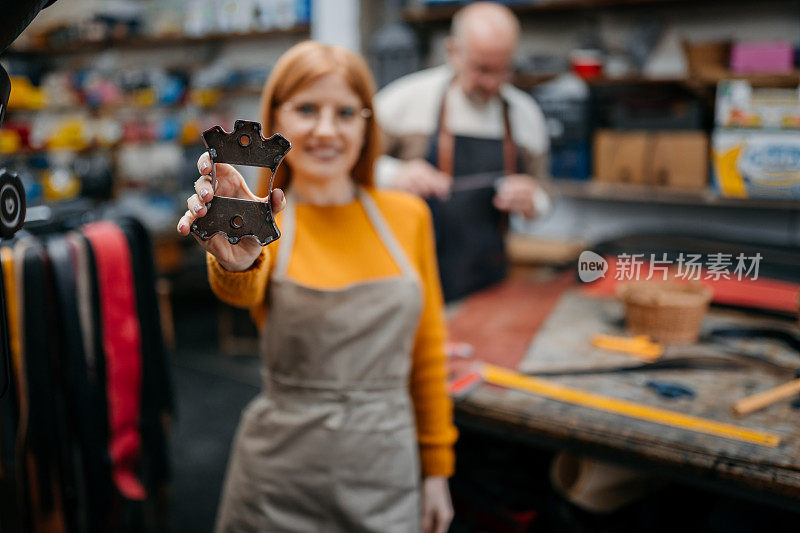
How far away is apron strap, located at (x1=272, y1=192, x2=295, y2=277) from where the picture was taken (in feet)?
3.55

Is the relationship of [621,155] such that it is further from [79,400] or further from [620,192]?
[79,400]

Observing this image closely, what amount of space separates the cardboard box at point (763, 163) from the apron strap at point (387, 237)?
1.85 feet

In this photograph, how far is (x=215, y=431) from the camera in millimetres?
3152

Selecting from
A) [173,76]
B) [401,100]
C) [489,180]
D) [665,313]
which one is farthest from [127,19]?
[665,313]

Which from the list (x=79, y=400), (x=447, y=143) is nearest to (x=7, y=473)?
(x=79, y=400)

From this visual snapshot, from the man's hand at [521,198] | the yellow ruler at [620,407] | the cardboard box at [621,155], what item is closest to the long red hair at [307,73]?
the yellow ruler at [620,407]

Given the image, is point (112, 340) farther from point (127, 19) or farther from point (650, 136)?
point (127, 19)

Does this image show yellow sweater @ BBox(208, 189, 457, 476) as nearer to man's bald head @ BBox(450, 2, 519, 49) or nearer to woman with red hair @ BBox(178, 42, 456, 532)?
woman with red hair @ BBox(178, 42, 456, 532)

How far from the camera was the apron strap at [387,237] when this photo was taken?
1182 millimetres

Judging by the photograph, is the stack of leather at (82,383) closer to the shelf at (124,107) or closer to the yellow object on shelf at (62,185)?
the yellow object on shelf at (62,185)

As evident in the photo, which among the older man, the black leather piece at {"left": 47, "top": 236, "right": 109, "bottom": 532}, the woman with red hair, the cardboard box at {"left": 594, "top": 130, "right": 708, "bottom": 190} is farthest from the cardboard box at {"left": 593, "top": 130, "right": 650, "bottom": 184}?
the black leather piece at {"left": 47, "top": 236, "right": 109, "bottom": 532}

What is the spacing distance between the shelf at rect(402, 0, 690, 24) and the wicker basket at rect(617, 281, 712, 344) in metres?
2.31

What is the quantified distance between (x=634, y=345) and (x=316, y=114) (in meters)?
1.04

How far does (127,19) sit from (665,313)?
525 cm
